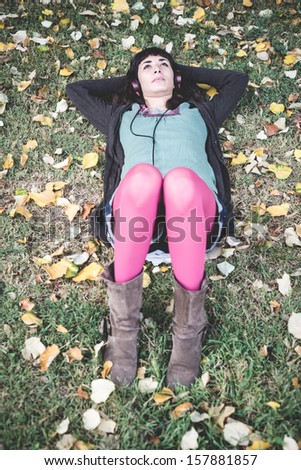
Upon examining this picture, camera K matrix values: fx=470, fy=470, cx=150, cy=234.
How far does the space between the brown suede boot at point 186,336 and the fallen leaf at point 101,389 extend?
0.25 metres

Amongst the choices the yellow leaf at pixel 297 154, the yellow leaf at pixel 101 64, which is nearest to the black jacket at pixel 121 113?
the yellow leaf at pixel 297 154

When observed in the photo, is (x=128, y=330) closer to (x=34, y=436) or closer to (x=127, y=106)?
(x=34, y=436)

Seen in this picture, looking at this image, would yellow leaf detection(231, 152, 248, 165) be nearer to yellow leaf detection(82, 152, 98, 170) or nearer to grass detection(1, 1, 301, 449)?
grass detection(1, 1, 301, 449)

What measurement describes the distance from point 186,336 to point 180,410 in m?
0.30

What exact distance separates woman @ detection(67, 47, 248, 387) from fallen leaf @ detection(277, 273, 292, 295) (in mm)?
364

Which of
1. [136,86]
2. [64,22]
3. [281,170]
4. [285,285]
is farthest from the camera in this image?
[64,22]

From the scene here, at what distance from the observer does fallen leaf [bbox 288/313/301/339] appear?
7.13 feet

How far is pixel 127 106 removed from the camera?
8.55ft

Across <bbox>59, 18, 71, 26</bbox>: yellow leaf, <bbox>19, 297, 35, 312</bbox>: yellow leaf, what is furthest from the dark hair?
<bbox>59, 18, 71, 26</bbox>: yellow leaf

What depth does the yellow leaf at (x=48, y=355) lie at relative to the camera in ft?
6.86

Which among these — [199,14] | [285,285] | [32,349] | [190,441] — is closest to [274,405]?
[190,441]

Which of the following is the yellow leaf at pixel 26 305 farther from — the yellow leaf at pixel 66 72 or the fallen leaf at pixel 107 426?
the yellow leaf at pixel 66 72

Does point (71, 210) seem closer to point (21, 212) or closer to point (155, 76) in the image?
point (21, 212)

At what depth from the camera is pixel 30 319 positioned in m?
2.26
